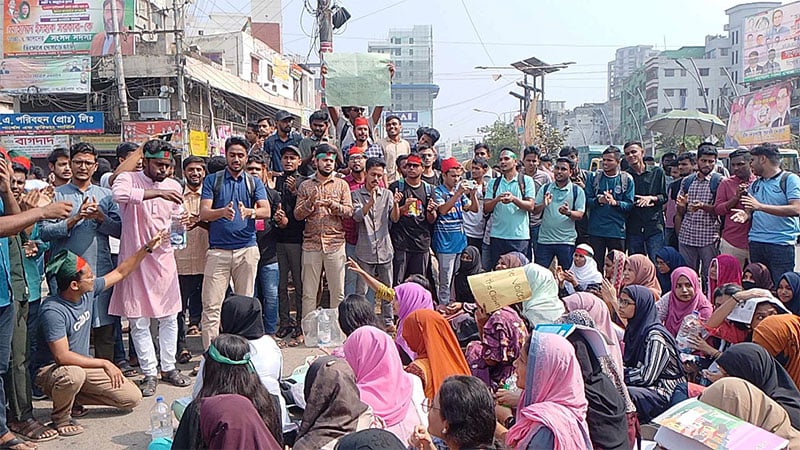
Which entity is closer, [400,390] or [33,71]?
[400,390]

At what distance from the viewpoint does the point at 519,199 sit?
771cm

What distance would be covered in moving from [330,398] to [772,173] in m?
5.76

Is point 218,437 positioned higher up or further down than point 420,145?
further down

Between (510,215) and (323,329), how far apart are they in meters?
2.62

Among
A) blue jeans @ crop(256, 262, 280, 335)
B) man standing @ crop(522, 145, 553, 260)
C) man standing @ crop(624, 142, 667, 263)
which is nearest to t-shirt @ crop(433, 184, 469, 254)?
man standing @ crop(522, 145, 553, 260)

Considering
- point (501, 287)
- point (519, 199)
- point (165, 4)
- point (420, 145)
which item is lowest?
point (501, 287)

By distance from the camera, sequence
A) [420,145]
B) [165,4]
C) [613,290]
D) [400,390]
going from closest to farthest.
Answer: [400,390], [613,290], [420,145], [165,4]

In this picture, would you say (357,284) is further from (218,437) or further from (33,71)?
(33,71)

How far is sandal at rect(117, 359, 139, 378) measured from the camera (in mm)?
5656

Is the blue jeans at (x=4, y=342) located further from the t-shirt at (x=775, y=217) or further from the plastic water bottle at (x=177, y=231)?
the t-shirt at (x=775, y=217)

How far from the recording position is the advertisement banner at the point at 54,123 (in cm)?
2186

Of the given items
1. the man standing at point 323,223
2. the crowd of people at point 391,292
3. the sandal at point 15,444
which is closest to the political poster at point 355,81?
the crowd of people at point 391,292

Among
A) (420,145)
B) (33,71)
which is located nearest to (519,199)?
(420,145)

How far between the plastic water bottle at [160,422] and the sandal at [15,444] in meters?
0.75
